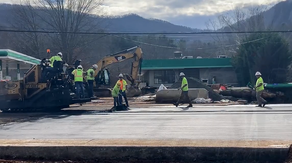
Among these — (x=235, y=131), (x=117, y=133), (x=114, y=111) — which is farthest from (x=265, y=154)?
(x=114, y=111)

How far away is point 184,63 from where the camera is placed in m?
58.0

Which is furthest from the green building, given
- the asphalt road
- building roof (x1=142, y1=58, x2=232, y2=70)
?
the asphalt road

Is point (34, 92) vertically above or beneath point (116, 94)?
above

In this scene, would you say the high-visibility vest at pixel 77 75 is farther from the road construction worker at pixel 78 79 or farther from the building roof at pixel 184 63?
the building roof at pixel 184 63

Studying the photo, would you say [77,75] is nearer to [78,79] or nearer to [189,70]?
[78,79]

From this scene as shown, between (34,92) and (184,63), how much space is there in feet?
120

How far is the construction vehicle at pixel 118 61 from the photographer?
32.9 metres

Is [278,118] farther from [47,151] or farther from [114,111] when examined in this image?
[47,151]

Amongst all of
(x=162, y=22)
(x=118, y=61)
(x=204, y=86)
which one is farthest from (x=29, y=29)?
(x=162, y=22)

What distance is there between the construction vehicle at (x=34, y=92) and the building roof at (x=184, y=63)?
113ft

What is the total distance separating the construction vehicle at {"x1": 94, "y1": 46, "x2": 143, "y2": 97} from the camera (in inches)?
1296

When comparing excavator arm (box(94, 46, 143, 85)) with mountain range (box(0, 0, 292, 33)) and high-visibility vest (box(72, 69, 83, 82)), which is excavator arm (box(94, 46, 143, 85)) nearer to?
high-visibility vest (box(72, 69, 83, 82))

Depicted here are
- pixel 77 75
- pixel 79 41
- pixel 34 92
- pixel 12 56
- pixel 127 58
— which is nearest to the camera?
pixel 34 92

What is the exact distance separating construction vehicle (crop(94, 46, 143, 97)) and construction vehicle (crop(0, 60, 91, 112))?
Result: 9661 mm
